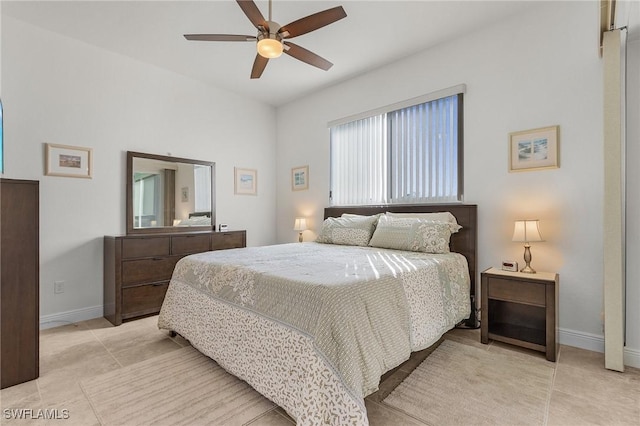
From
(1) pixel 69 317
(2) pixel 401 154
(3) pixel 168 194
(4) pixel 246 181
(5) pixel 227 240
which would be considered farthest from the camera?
(4) pixel 246 181

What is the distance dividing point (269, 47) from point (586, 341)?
135 inches

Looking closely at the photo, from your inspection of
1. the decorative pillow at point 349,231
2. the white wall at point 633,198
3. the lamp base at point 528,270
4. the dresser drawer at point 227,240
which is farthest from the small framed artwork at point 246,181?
the white wall at point 633,198

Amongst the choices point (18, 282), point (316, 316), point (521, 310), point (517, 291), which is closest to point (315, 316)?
point (316, 316)

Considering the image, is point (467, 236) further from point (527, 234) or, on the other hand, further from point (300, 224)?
point (300, 224)

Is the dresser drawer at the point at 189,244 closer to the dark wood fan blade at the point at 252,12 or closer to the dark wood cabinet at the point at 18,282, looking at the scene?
the dark wood cabinet at the point at 18,282

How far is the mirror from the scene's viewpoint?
3.63 meters

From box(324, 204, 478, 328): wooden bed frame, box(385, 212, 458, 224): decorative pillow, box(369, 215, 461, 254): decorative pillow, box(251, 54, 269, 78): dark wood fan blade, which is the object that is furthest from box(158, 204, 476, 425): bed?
box(251, 54, 269, 78): dark wood fan blade

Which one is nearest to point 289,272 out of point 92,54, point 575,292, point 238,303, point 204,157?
point 238,303

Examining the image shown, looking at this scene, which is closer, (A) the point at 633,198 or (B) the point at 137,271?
(A) the point at 633,198

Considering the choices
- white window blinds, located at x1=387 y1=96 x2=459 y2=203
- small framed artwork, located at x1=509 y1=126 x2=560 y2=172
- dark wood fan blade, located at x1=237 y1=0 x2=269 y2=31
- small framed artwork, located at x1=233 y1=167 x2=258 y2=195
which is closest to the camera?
dark wood fan blade, located at x1=237 y1=0 x2=269 y2=31

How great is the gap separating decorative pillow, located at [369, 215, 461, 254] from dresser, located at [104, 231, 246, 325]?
236 centimetres

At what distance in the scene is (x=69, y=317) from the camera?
124 inches

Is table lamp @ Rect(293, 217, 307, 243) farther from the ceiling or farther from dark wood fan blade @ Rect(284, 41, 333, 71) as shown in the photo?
dark wood fan blade @ Rect(284, 41, 333, 71)

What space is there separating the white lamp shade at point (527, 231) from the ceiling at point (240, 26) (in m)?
1.98
